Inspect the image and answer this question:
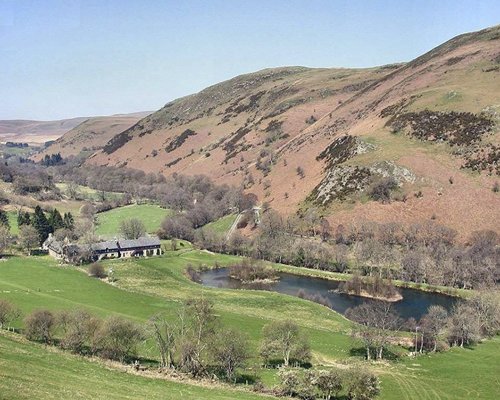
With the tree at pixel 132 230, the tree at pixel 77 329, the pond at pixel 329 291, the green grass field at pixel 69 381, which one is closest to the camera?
the green grass field at pixel 69 381

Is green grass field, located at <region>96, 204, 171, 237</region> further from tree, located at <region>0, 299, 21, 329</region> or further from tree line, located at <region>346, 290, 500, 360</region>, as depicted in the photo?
tree line, located at <region>346, 290, 500, 360</region>

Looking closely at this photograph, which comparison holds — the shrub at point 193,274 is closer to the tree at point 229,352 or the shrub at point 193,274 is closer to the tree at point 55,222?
the tree at point 55,222

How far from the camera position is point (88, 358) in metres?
52.8

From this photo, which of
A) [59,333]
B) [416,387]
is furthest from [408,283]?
[59,333]

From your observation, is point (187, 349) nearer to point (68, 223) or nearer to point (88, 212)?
point (68, 223)

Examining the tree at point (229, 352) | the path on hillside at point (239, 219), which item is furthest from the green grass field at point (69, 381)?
the path on hillside at point (239, 219)

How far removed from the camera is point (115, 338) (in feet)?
177

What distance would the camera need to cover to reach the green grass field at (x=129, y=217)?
160m

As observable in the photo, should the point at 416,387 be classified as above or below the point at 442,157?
below

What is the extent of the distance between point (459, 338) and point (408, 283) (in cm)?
3637

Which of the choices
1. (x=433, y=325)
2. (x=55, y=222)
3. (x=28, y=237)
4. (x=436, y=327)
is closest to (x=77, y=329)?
(x=436, y=327)

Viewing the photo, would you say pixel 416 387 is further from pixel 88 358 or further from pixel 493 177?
pixel 493 177

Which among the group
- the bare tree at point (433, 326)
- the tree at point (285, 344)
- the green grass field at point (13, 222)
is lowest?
the bare tree at point (433, 326)

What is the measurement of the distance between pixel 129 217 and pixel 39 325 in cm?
12291
